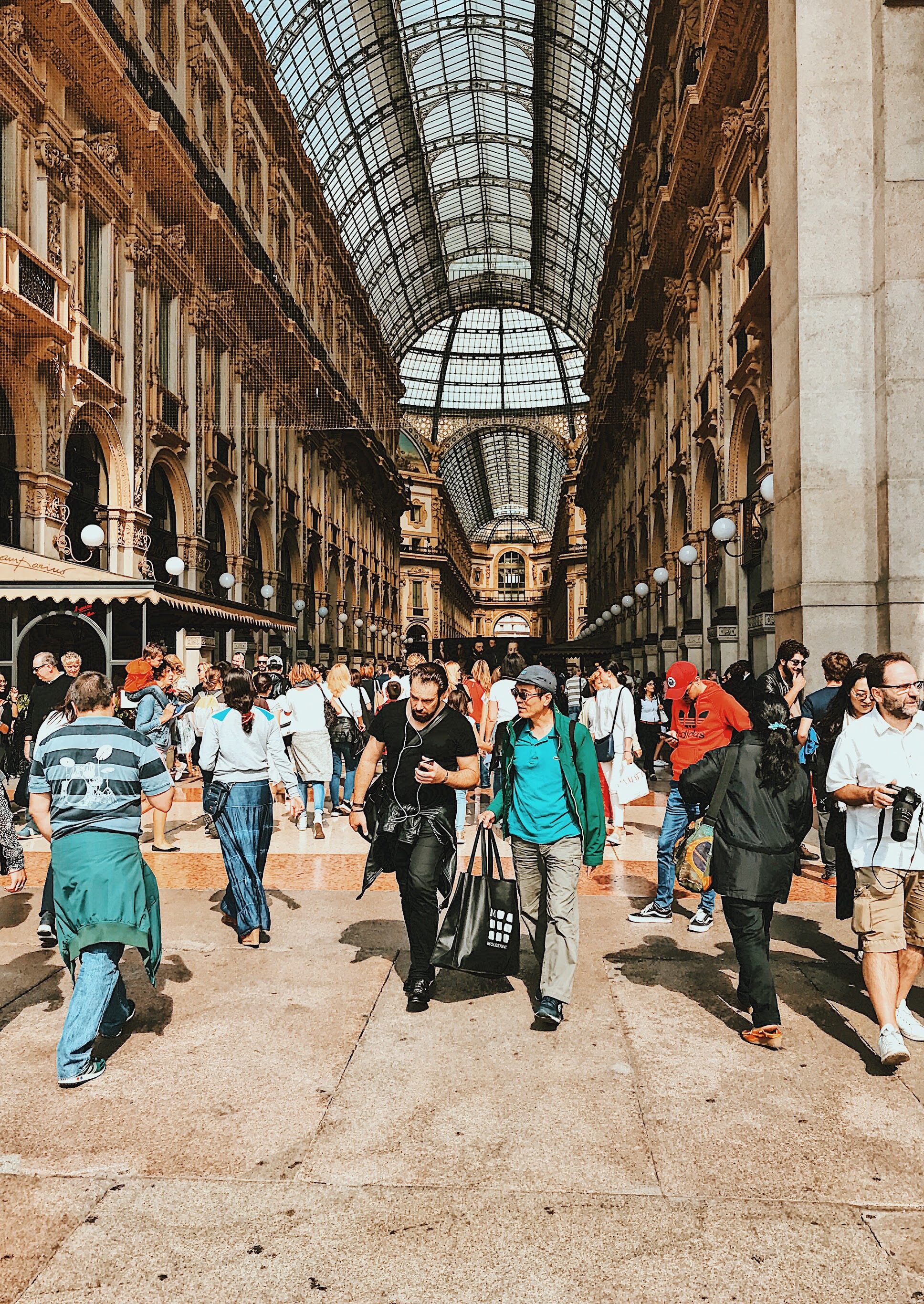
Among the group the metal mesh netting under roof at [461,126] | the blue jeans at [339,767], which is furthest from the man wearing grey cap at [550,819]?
the metal mesh netting under roof at [461,126]

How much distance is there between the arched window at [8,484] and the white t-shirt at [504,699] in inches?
374

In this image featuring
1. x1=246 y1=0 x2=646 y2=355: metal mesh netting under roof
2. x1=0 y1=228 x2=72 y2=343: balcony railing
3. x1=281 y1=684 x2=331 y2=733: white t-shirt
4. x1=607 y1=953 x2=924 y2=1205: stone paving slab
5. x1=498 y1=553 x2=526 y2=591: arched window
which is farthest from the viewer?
x1=498 y1=553 x2=526 y2=591: arched window

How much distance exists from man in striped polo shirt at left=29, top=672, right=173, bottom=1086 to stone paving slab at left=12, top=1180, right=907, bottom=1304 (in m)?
1.08

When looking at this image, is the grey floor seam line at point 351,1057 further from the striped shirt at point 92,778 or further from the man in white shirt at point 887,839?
the man in white shirt at point 887,839

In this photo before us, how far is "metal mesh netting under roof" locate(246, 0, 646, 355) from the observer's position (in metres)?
36.1

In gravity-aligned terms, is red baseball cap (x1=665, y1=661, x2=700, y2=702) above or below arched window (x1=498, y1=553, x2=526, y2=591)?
below

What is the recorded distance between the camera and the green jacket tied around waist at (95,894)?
4227mm

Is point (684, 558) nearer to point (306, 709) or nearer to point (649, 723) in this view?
point (649, 723)

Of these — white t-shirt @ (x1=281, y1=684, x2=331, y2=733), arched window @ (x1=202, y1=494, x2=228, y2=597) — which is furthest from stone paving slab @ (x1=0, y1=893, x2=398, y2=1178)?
arched window @ (x1=202, y1=494, x2=228, y2=597)

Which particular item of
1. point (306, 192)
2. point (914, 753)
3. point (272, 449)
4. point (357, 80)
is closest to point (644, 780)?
point (914, 753)

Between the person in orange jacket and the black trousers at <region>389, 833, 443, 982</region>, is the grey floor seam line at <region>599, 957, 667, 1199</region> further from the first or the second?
the person in orange jacket

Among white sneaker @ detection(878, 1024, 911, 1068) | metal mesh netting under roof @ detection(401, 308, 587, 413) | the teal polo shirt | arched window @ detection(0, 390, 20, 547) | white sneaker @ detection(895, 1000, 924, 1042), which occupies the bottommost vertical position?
white sneaker @ detection(895, 1000, 924, 1042)

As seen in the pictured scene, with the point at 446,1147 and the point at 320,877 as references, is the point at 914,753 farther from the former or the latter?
the point at 320,877

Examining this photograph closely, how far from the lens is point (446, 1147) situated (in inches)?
139
